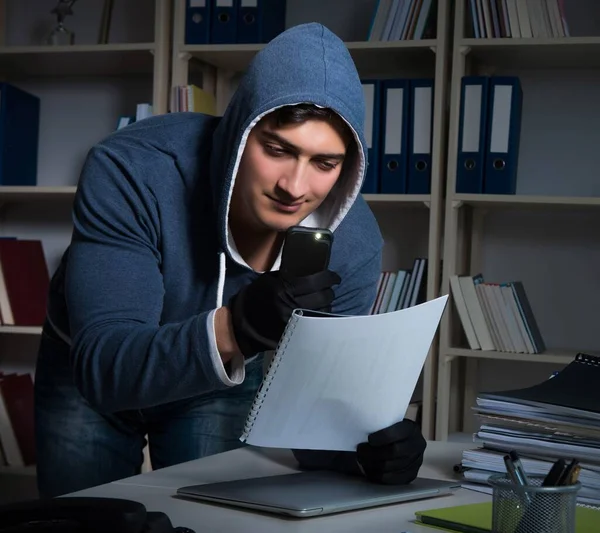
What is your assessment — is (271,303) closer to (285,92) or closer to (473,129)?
(285,92)

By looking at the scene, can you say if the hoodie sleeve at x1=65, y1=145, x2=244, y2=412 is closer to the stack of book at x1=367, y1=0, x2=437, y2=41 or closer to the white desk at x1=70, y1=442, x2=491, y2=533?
the white desk at x1=70, y1=442, x2=491, y2=533

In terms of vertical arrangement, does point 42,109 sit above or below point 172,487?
above

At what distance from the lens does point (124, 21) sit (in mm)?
3348

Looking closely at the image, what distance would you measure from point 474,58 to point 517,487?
231 centimetres

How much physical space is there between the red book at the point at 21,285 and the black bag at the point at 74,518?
244 centimetres

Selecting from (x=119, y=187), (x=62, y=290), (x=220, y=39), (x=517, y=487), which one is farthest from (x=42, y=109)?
(x=517, y=487)

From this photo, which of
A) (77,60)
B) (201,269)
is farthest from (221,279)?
(77,60)

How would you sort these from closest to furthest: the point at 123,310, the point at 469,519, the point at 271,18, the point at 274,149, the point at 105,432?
the point at 469,519
the point at 123,310
the point at 274,149
the point at 105,432
the point at 271,18

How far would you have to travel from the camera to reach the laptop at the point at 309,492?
968 mm

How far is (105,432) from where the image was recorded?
1.61 metres

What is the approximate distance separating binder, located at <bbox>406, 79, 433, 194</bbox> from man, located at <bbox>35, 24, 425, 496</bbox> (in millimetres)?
1182

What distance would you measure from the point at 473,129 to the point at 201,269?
1.48m

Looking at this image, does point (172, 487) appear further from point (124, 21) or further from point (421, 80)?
A: point (124, 21)

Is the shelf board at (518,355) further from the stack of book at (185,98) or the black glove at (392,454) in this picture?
the black glove at (392,454)
